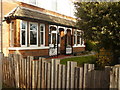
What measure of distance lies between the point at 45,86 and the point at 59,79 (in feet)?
1.83

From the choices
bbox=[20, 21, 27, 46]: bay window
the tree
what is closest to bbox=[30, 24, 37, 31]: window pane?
bbox=[20, 21, 27, 46]: bay window

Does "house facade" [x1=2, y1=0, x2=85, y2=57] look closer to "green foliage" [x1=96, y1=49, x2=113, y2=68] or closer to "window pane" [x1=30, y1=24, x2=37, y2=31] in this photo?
"window pane" [x1=30, y1=24, x2=37, y2=31]

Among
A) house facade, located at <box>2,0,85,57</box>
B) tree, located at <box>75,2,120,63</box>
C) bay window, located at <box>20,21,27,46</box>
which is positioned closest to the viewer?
tree, located at <box>75,2,120,63</box>

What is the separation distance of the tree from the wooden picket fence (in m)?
4.23

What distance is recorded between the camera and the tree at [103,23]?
22.5 ft

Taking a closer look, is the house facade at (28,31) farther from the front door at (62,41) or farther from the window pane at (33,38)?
the front door at (62,41)

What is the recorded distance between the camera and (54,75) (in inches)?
136

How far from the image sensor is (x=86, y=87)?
9.73 feet

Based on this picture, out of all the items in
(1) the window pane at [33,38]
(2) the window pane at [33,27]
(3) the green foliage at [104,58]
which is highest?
(2) the window pane at [33,27]

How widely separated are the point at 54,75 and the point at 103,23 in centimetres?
468

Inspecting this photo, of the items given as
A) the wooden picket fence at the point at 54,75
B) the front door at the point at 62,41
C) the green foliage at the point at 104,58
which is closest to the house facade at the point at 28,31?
the front door at the point at 62,41

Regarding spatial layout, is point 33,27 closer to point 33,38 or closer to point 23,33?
point 33,38

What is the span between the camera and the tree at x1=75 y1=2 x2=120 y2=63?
22.5ft

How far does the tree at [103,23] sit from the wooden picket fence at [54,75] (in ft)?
13.9
